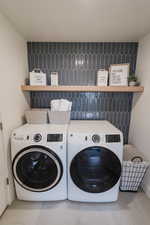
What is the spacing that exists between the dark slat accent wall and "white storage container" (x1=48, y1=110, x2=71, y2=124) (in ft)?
1.63

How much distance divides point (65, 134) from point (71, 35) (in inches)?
54.6

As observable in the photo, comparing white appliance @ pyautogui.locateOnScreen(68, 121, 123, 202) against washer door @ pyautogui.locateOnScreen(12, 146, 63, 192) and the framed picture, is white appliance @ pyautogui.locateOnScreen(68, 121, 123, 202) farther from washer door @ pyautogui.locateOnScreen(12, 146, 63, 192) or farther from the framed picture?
the framed picture

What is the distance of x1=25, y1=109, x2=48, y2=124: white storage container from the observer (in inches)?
73.7

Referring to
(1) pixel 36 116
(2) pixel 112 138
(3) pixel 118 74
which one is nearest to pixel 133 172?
(2) pixel 112 138

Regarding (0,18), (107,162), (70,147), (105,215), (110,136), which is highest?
(0,18)

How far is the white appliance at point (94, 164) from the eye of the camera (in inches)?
59.4

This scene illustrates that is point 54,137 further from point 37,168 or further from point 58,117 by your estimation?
point 37,168

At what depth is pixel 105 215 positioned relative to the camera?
1.52 metres

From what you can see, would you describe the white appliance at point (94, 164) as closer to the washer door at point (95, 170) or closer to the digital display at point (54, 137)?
the washer door at point (95, 170)

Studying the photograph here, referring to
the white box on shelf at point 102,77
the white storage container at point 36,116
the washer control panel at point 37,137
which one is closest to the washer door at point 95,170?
the washer control panel at point 37,137

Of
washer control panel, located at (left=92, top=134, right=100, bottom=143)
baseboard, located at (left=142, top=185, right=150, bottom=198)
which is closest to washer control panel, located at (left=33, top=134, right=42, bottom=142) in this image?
washer control panel, located at (left=92, top=134, right=100, bottom=143)

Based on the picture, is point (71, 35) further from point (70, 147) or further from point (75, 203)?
point (75, 203)

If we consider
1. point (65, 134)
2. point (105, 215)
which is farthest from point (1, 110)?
point (105, 215)

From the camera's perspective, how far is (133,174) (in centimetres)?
177
